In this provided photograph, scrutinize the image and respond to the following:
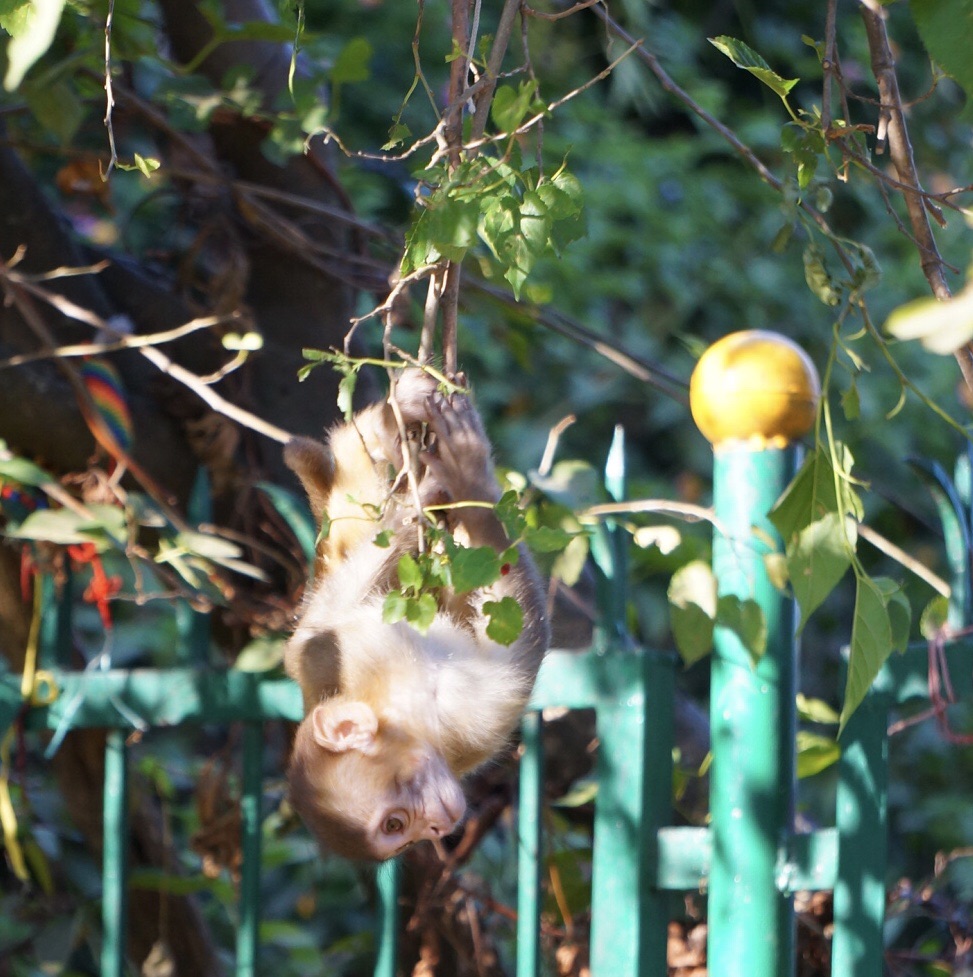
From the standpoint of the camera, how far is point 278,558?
2312 mm

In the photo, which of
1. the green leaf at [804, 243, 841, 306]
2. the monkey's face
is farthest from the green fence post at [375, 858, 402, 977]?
the green leaf at [804, 243, 841, 306]

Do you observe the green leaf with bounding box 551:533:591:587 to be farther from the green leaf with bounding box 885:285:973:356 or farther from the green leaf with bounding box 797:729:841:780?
the green leaf with bounding box 885:285:973:356

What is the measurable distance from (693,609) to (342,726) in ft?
1.55

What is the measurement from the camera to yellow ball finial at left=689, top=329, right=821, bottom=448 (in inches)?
67.8

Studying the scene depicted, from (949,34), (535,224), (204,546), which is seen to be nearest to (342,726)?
(204,546)

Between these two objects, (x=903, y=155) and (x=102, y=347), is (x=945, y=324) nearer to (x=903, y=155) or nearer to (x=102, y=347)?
(x=903, y=155)

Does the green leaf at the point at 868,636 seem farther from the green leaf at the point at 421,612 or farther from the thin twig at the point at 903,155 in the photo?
the green leaf at the point at 421,612

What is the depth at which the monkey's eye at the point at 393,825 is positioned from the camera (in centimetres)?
166

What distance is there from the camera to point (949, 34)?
0.98 metres

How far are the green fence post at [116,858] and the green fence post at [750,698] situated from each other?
91cm

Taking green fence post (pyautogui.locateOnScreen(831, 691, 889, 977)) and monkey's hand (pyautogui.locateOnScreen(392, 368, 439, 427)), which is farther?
green fence post (pyautogui.locateOnScreen(831, 691, 889, 977))

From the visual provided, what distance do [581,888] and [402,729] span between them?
68 centimetres

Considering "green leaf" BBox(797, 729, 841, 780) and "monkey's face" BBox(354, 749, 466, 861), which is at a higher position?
"green leaf" BBox(797, 729, 841, 780)

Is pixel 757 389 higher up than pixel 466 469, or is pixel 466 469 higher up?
pixel 757 389
